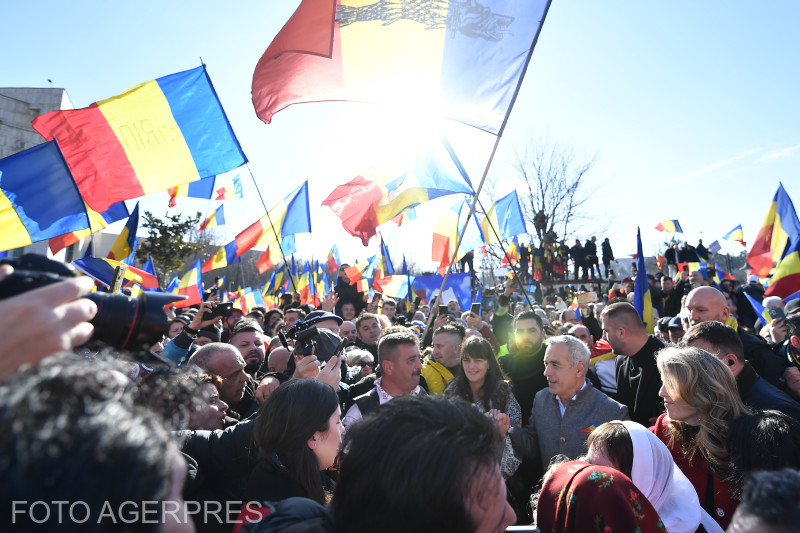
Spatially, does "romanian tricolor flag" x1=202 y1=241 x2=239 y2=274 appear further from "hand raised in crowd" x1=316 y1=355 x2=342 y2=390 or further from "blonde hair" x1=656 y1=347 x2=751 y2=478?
"blonde hair" x1=656 y1=347 x2=751 y2=478

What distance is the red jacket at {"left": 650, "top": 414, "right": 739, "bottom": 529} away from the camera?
256 centimetres

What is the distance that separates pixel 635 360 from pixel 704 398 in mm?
1713

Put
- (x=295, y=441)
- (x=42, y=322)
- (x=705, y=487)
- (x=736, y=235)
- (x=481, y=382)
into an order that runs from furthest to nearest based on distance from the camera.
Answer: (x=736, y=235), (x=481, y=382), (x=705, y=487), (x=295, y=441), (x=42, y=322)

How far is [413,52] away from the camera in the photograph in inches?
205

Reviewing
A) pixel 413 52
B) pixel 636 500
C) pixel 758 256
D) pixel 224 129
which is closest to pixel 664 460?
pixel 636 500

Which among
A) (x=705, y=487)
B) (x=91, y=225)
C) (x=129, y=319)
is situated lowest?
(x=705, y=487)

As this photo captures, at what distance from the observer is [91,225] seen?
6.17 metres

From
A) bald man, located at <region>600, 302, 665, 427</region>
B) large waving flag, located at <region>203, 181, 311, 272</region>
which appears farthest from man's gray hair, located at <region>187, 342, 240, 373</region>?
large waving flag, located at <region>203, 181, 311, 272</region>

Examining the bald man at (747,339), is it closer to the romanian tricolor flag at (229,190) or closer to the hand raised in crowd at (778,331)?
the hand raised in crowd at (778,331)

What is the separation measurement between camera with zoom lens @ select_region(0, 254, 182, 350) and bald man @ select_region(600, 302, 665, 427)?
13.2 ft

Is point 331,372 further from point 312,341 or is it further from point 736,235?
point 736,235

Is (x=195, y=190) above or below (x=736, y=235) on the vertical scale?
above

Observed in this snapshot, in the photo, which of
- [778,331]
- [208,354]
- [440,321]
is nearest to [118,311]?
[208,354]

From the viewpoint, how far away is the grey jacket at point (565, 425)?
362 cm
